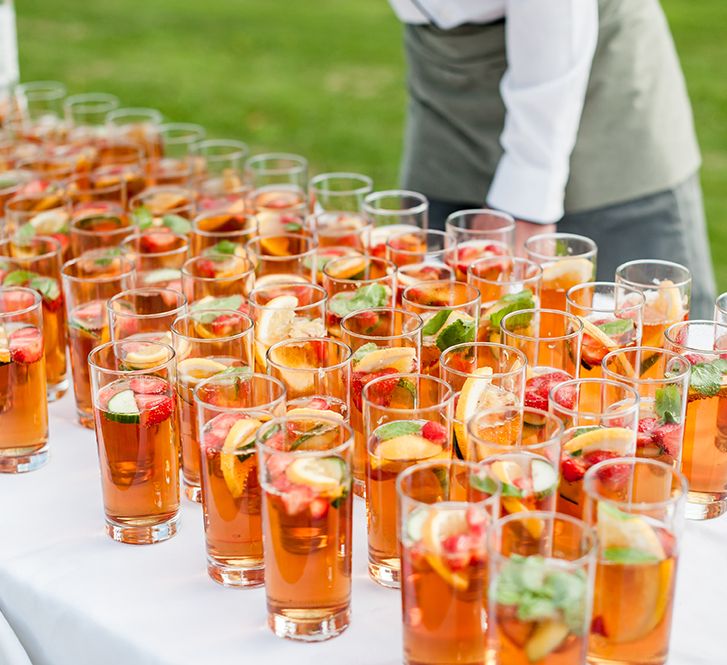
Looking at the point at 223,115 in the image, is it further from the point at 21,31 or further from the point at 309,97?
the point at 21,31

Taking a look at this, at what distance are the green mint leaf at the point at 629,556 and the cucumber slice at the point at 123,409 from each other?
0.66 m

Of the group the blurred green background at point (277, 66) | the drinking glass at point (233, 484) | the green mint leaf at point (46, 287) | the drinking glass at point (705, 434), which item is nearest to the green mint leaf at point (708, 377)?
the drinking glass at point (705, 434)

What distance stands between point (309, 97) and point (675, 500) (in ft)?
20.2

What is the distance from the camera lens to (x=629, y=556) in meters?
1.17

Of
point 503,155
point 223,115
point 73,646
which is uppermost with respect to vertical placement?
point 503,155

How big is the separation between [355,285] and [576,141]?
1.16m

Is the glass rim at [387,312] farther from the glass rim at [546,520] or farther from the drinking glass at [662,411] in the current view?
the glass rim at [546,520]

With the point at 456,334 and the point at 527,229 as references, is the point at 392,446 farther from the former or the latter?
the point at 527,229

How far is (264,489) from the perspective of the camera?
4.23 feet

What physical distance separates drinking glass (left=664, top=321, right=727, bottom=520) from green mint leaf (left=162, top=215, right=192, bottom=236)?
1.04 metres

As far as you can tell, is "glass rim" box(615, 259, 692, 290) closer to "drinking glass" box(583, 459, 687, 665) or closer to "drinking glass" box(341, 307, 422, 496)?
"drinking glass" box(341, 307, 422, 496)

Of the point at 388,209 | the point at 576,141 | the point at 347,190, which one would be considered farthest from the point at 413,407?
the point at 576,141

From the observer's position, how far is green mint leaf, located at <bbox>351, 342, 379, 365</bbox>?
5.25ft

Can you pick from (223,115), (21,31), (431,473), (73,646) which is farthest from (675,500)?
(21,31)
